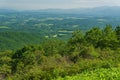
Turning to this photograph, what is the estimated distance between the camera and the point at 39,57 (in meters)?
49.8

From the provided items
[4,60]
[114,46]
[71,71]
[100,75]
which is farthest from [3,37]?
[100,75]

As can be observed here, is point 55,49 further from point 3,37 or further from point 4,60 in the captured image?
point 3,37

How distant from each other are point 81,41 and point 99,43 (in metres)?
5.66

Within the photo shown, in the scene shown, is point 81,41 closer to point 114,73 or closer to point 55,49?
point 55,49

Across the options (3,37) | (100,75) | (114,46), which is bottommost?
(3,37)

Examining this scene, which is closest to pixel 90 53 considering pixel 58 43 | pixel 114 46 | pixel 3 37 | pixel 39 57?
pixel 114 46

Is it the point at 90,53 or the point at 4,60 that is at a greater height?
the point at 90,53

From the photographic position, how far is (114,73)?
14898 mm

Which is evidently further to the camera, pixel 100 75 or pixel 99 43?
pixel 99 43

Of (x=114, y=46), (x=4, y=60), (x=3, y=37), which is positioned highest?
(x=114, y=46)

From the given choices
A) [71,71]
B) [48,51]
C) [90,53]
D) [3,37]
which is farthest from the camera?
[3,37]

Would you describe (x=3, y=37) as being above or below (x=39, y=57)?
below

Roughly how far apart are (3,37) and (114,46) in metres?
124

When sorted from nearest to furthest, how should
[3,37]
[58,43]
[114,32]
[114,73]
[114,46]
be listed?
[114,73] < [114,46] < [114,32] < [58,43] < [3,37]
